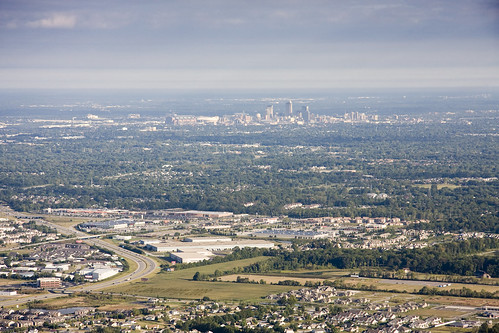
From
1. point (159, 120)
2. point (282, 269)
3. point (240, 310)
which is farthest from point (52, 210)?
point (159, 120)

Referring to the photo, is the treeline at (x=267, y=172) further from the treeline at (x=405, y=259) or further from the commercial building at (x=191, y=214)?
the treeline at (x=405, y=259)

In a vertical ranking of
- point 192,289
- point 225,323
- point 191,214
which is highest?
point 225,323

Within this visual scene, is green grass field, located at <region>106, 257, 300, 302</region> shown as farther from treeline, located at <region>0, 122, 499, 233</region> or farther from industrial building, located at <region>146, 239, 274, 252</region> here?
treeline, located at <region>0, 122, 499, 233</region>

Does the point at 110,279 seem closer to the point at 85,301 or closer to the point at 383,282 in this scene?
the point at 85,301

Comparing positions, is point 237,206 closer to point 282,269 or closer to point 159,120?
point 282,269

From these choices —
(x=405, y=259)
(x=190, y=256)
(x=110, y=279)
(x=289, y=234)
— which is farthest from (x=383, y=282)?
(x=289, y=234)

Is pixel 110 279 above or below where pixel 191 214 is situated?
above
